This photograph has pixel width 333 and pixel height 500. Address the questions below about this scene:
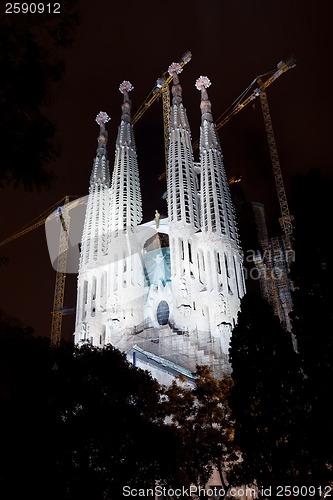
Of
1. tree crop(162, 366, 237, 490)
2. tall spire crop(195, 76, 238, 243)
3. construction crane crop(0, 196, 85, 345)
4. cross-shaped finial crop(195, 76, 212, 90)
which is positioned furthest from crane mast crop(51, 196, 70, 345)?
tree crop(162, 366, 237, 490)

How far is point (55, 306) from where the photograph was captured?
81188 mm

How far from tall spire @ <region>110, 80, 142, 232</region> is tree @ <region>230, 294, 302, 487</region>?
45.4m

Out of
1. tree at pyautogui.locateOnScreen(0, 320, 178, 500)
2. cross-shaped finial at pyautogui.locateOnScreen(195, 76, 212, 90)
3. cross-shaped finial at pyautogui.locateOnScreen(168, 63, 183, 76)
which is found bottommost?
tree at pyautogui.locateOnScreen(0, 320, 178, 500)

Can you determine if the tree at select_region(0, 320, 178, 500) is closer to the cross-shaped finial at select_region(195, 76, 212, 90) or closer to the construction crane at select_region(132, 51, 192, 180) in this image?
the cross-shaped finial at select_region(195, 76, 212, 90)

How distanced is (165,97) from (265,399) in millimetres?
81799

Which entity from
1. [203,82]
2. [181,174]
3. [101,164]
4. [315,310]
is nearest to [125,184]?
[101,164]

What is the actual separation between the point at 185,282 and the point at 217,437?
32997mm

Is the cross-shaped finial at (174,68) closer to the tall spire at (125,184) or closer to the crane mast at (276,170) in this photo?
the tall spire at (125,184)

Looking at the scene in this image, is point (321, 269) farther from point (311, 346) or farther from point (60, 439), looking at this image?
point (60, 439)

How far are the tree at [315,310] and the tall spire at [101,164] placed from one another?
55.0 m

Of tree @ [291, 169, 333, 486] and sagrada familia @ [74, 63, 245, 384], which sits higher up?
sagrada familia @ [74, 63, 245, 384]

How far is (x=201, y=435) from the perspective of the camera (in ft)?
75.4

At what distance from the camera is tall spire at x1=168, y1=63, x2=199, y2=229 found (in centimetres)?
6113

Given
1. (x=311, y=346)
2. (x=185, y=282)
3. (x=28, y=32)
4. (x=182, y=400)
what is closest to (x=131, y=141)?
(x=185, y=282)
